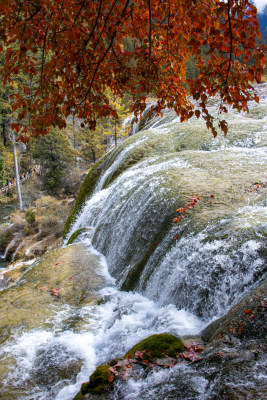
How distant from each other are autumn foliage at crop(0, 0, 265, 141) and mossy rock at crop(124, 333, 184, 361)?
2407 millimetres

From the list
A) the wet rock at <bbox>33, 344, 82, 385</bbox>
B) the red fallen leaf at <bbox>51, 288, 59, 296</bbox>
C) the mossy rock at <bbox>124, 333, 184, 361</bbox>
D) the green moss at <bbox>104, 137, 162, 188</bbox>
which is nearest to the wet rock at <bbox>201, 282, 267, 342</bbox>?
the mossy rock at <bbox>124, 333, 184, 361</bbox>

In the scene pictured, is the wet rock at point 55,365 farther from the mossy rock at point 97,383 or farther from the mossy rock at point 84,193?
the mossy rock at point 84,193

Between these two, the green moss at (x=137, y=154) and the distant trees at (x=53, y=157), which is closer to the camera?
the green moss at (x=137, y=154)

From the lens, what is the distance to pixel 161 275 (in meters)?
4.39

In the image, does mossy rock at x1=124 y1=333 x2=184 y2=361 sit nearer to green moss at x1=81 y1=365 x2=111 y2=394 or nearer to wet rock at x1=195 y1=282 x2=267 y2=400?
wet rock at x1=195 y1=282 x2=267 y2=400

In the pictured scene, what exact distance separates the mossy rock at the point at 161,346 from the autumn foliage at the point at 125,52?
2407mm

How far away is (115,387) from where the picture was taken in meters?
2.54

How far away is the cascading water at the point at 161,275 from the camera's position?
3270 millimetres

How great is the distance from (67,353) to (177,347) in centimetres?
166

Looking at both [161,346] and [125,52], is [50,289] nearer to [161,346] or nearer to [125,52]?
[161,346]

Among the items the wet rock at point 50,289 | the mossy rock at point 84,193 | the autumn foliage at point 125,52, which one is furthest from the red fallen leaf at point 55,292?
the mossy rock at point 84,193

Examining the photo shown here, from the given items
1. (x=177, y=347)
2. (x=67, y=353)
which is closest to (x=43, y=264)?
(x=67, y=353)

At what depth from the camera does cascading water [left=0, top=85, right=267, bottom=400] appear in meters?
3.27

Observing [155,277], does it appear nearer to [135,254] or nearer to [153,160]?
[135,254]
